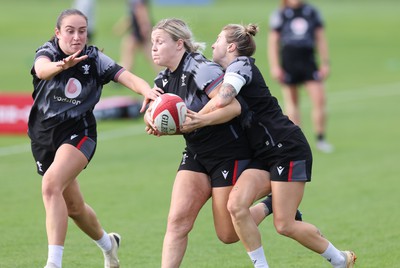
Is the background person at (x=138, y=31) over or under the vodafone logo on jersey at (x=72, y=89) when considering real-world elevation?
under

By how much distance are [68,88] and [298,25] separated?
803 centimetres

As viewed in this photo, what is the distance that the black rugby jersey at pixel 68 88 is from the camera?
815 cm

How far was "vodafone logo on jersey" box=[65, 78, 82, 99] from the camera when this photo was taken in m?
8.16

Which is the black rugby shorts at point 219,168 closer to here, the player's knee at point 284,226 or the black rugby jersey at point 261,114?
the black rugby jersey at point 261,114

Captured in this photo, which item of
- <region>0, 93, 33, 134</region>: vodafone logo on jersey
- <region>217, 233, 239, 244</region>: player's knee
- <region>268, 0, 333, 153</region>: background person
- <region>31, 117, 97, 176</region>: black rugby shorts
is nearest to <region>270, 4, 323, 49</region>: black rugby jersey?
<region>268, 0, 333, 153</region>: background person

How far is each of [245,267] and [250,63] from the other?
2.00 meters

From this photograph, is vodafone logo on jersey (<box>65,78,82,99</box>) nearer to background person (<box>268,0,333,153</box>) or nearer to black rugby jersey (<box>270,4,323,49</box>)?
background person (<box>268,0,333,153</box>)

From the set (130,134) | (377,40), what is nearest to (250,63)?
(130,134)

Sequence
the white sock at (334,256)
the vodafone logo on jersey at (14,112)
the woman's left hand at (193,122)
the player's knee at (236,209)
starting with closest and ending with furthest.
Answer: the woman's left hand at (193,122) → the player's knee at (236,209) → the white sock at (334,256) → the vodafone logo on jersey at (14,112)

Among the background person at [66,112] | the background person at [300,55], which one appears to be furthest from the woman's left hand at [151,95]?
the background person at [300,55]

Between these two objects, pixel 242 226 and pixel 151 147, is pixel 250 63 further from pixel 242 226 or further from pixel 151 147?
pixel 151 147

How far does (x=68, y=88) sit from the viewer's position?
8.16 m

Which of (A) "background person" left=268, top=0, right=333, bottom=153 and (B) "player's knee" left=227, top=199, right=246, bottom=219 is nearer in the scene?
(B) "player's knee" left=227, top=199, right=246, bottom=219

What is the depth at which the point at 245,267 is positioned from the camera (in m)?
8.68
